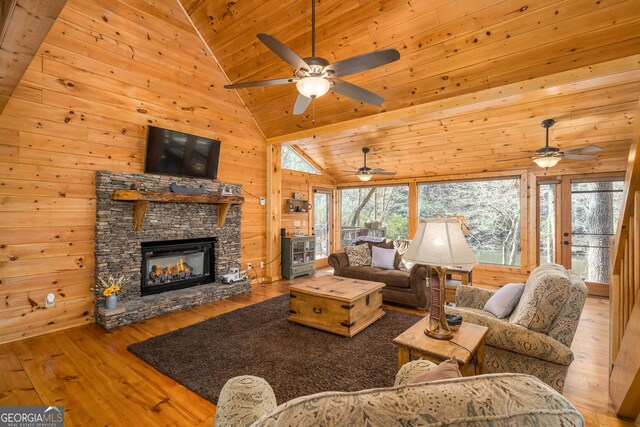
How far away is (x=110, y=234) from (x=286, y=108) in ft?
10.4

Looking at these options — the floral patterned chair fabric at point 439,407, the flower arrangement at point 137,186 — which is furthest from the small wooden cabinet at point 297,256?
the floral patterned chair fabric at point 439,407

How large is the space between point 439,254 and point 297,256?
180 inches

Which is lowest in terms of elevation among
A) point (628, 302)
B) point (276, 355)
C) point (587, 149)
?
point (276, 355)

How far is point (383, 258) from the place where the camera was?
15.8 feet

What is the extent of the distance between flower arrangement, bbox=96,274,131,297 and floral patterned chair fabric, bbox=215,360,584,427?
3.72 meters

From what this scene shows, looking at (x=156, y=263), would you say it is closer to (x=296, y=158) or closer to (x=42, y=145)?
(x=42, y=145)

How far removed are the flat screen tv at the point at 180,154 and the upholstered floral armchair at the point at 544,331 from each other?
4.15 metres

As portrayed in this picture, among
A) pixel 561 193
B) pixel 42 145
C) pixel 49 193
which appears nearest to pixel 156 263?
pixel 49 193

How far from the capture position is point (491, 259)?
20.0 ft

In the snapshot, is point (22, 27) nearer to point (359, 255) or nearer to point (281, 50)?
point (281, 50)

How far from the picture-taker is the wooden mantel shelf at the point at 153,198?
11.8 feet

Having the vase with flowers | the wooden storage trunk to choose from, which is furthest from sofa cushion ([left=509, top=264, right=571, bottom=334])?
the vase with flowers

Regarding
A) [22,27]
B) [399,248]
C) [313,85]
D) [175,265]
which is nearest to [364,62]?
[313,85]

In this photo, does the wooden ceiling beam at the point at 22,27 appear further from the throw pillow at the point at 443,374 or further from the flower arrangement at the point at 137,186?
the throw pillow at the point at 443,374
